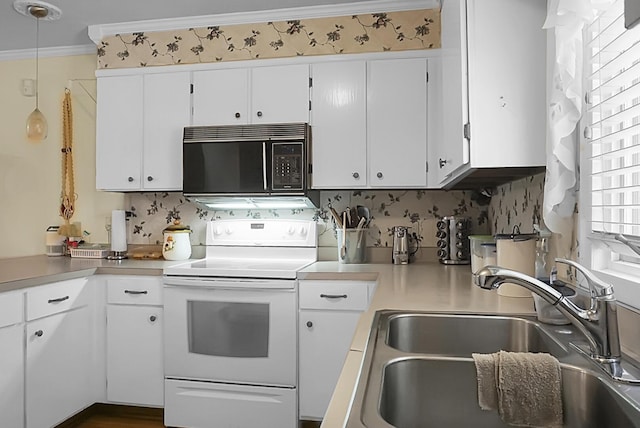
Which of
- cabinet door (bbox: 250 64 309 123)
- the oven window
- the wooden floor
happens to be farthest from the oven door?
cabinet door (bbox: 250 64 309 123)

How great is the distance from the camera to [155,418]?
2.90m

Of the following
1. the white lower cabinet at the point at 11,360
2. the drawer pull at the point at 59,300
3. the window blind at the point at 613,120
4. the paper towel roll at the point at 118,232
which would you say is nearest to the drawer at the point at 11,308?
the white lower cabinet at the point at 11,360

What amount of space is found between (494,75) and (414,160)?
4.02ft

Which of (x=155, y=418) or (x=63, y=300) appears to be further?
(x=155, y=418)

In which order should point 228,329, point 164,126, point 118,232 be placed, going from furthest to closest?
point 118,232, point 164,126, point 228,329

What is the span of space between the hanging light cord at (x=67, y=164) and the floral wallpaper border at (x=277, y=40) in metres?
0.49

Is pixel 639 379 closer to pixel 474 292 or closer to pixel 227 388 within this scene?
pixel 474 292

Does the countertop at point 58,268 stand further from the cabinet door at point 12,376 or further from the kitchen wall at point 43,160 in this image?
the kitchen wall at point 43,160

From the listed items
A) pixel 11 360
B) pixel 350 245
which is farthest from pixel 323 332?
pixel 11 360

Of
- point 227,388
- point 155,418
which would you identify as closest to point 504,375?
point 227,388

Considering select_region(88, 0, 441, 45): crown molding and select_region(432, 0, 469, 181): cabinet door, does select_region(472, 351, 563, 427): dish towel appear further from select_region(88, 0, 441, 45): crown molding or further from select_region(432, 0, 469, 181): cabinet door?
select_region(88, 0, 441, 45): crown molding

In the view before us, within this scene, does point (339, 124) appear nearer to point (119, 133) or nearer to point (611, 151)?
point (119, 133)

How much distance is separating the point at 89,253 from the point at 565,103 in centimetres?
292

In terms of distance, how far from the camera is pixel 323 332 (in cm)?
257
